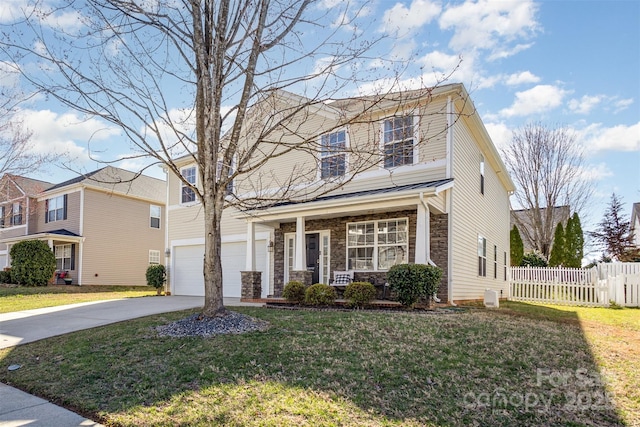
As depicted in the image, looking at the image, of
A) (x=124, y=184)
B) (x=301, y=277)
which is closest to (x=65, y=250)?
(x=124, y=184)

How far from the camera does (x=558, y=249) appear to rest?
2214cm

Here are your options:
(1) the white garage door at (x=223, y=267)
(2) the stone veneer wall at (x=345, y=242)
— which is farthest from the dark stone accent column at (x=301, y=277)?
(1) the white garage door at (x=223, y=267)

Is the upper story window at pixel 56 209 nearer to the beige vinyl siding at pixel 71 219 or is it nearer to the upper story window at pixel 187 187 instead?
the beige vinyl siding at pixel 71 219

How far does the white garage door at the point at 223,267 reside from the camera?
14758mm

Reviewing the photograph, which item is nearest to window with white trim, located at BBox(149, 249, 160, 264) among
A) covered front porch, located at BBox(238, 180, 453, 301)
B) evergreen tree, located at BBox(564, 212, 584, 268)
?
covered front porch, located at BBox(238, 180, 453, 301)

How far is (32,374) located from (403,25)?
285 inches

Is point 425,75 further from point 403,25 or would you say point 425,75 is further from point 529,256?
point 529,256

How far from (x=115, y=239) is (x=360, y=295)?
1901cm

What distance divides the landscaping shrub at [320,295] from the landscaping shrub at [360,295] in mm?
481

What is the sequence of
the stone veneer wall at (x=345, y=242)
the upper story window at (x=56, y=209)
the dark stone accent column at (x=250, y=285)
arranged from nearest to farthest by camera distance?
the stone veneer wall at (x=345, y=242) → the dark stone accent column at (x=250, y=285) → the upper story window at (x=56, y=209)

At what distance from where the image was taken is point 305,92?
7.25m

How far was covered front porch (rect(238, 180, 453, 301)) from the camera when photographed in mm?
10250

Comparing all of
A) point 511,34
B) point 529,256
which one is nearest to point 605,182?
point 529,256

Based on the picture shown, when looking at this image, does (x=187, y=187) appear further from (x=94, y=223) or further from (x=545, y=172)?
(x=545, y=172)
